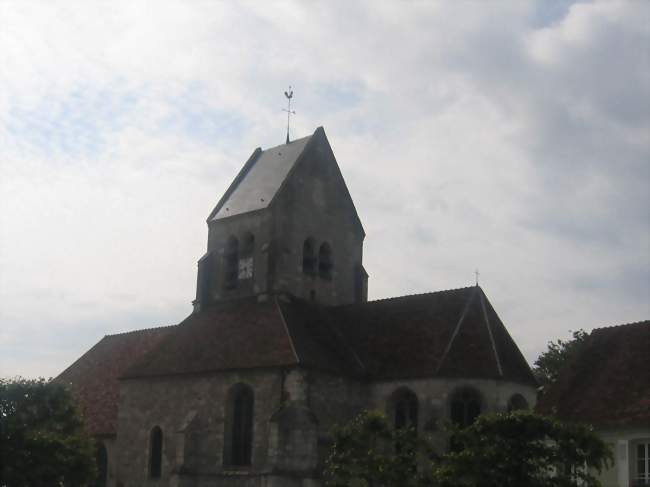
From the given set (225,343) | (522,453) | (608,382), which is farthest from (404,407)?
(522,453)

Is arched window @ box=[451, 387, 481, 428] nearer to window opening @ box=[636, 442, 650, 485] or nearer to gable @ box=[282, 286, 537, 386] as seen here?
gable @ box=[282, 286, 537, 386]

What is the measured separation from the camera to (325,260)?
1667 inches

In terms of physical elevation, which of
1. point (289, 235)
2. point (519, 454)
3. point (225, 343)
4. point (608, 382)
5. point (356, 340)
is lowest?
point (519, 454)

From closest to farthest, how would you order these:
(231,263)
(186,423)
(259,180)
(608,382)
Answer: (608,382) → (186,423) → (231,263) → (259,180)

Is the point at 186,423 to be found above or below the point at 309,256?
below

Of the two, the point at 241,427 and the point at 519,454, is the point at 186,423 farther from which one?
the point at 519,454

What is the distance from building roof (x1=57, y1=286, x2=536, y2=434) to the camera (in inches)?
1375

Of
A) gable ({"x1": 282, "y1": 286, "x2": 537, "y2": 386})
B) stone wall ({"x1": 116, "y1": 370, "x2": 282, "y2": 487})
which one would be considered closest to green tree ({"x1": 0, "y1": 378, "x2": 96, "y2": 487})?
stone wall ({"x1": 116, "y1": 370, "x2": 282, "y2": 487})

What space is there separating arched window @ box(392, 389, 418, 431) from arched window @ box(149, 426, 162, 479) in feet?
30.2

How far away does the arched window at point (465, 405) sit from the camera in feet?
112

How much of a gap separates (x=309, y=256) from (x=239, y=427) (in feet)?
29.7

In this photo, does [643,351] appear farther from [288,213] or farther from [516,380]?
[288,213]

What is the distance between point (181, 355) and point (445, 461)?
16.4 metres

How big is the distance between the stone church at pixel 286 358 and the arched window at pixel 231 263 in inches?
2.2
